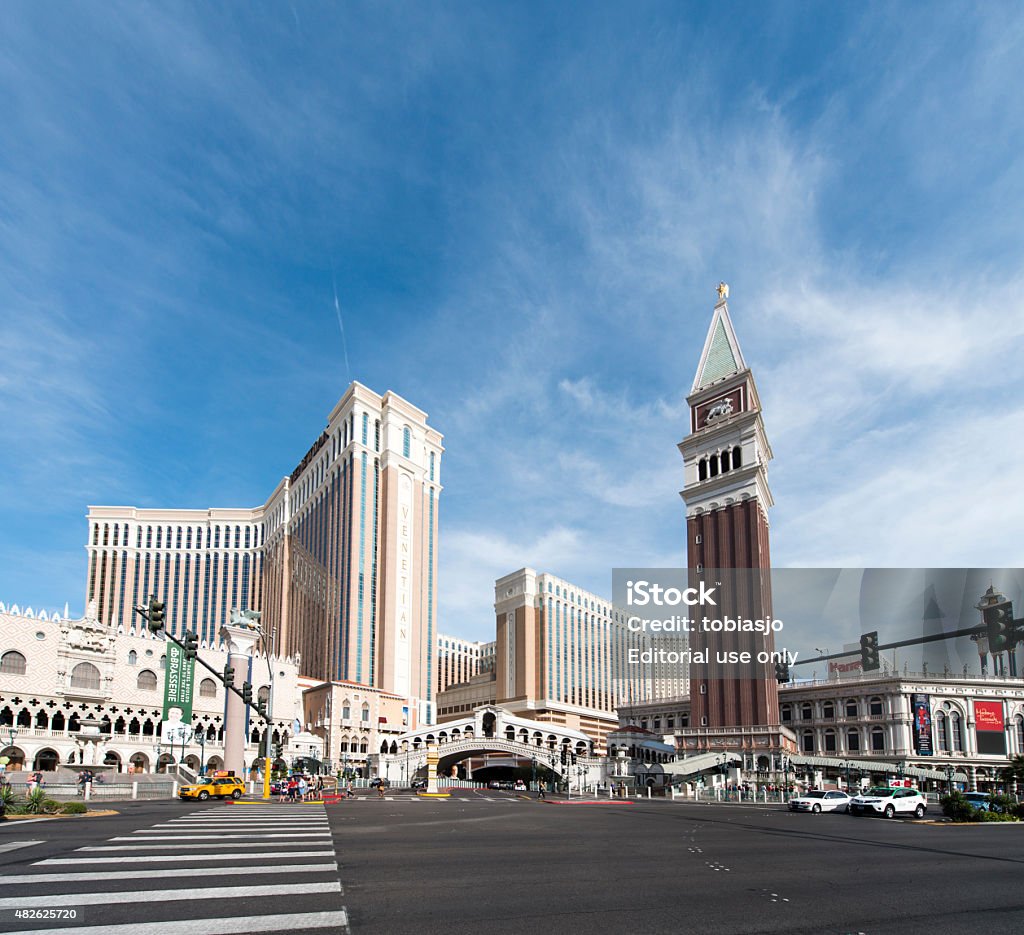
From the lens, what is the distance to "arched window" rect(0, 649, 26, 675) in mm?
64438

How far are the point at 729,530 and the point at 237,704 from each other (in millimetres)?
54519

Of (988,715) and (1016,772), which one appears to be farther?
(988,715)

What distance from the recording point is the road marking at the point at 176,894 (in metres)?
10.6

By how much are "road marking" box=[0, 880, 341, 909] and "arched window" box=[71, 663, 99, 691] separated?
→ 66.5 meters

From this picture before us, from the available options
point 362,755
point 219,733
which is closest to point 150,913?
point 219,733

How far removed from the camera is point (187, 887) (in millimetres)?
11797

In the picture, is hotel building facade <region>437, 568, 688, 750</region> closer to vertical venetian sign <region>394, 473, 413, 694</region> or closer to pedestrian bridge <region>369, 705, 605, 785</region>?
vertical venetian sign <region>394, 473, 413, 694</region>

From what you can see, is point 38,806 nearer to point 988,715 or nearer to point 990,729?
point 988,715

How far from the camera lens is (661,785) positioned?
71.4 m

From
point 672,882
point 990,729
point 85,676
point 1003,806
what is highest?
point 85,676

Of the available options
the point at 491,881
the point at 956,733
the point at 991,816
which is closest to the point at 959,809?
the point at 991,816

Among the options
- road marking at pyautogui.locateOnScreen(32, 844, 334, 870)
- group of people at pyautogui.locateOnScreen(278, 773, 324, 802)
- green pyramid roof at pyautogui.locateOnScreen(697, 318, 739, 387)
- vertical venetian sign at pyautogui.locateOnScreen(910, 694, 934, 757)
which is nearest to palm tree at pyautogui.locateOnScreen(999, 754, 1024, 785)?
vertical venetian sign at pyautogui.locateOnScreen(910, 694, 934, 757)

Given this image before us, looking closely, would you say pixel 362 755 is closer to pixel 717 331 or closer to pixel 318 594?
pixel 318 594

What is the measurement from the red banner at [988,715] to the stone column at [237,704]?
257 feet
